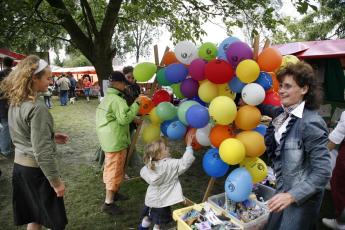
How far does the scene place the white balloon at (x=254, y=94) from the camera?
2.87m

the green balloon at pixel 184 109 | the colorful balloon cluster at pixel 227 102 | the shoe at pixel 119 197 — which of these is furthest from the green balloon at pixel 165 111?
the shoe at pixel 119 197

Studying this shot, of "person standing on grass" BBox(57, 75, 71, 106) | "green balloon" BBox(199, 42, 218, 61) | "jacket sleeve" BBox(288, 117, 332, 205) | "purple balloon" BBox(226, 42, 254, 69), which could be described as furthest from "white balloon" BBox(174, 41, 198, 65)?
"person standing on grass" BBox(57, 75, 71, 106)

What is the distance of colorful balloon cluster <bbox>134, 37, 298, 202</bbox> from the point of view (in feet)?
9.73

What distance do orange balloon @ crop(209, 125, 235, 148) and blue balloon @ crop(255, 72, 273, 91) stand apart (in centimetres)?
58

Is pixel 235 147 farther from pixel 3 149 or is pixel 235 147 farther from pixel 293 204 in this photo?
pixel 3 149

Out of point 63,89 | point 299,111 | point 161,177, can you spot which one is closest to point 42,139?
point 161,177

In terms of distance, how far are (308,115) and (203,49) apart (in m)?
1.80

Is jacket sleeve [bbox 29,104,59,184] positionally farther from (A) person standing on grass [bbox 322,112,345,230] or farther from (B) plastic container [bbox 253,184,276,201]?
(A) person standing on grass [bbox 322,112,345,230]

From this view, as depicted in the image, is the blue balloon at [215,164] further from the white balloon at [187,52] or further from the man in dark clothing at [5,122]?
the man in dark clothing at [5,122]

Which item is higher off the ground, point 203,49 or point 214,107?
point 203,49

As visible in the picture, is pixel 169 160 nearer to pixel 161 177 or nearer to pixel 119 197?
pixel 161 177

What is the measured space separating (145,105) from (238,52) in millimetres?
1596

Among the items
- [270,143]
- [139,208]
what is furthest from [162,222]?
[270,143]

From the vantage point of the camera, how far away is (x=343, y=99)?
504 cm
